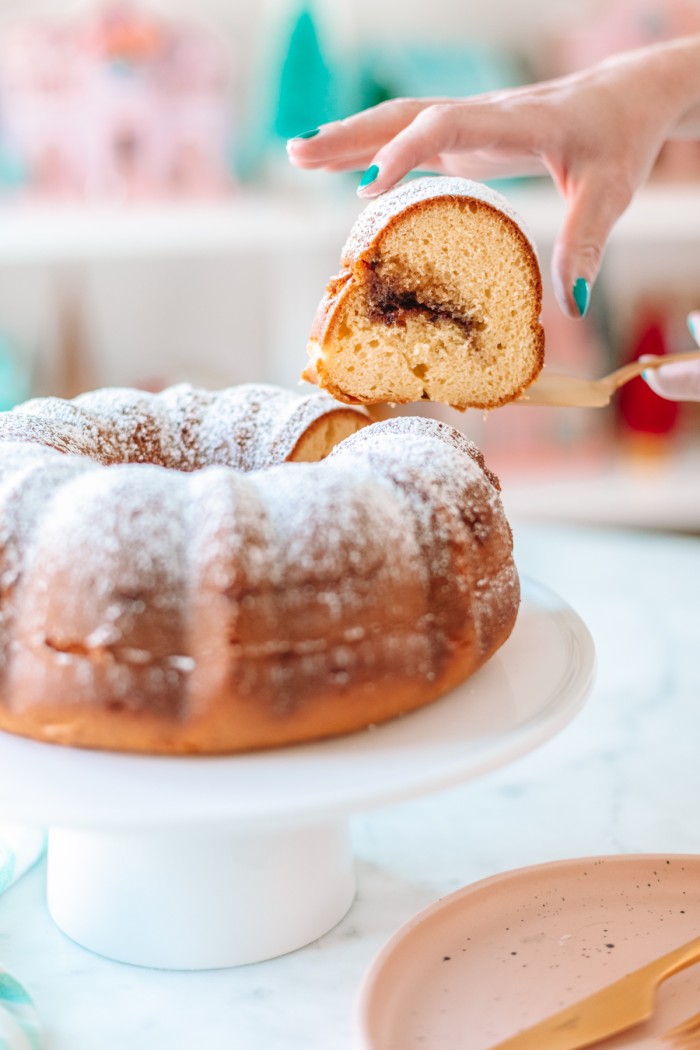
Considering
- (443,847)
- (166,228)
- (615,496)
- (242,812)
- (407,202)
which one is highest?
(407,202)

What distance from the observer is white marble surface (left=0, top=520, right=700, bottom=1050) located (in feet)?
2.00

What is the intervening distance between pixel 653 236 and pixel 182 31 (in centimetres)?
85

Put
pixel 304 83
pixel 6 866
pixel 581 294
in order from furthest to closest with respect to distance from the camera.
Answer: pixel 304 83, pixel 581 294, pixel 6 866

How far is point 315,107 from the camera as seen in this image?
176cm

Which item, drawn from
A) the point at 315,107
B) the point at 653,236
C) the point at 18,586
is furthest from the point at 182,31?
the point at 18,586

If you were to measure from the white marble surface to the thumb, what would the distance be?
0.35 m

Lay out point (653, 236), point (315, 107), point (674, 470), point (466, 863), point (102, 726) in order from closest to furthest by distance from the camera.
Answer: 1. point (102, 726)
2. point (466, 863)
3. point (315, 107)
4. point (653, 236)
5. point (674, 470)

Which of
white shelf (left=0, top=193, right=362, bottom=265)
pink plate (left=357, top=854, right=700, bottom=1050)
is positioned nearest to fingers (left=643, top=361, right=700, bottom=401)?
pink plate (left=357, top=854, right=700, bottom=1050)

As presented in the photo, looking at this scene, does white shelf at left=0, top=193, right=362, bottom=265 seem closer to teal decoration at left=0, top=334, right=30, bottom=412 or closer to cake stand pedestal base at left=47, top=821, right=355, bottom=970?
teal decoration at left=0, top=334, right=30, bottom=412

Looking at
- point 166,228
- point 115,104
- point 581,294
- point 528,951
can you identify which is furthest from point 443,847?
point 115,104

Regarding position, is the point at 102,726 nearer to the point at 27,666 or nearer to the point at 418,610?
the point at 27,666

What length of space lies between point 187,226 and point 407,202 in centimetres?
111

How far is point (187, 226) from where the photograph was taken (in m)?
1.79

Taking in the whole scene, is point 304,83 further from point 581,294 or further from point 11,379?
point 581,294
